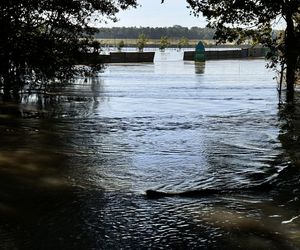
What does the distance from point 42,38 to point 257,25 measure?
6660 millimetres

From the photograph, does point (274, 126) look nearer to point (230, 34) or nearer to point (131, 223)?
point (230, 34)

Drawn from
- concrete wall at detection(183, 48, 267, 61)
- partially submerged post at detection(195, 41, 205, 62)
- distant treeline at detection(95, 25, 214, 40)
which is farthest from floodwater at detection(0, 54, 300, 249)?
distant treeline at detection(95, 25, 214, 40)

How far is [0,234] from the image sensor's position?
199 inches

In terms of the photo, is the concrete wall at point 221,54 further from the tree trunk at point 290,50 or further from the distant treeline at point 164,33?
the distant treeline at point 164,33

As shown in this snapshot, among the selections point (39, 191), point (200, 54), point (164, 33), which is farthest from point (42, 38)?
point (164, 33)

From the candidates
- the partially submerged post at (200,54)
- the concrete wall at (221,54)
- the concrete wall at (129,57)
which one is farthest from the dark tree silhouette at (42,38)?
the concrete wall at (221,54)

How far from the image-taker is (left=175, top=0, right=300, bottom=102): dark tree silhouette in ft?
47.3

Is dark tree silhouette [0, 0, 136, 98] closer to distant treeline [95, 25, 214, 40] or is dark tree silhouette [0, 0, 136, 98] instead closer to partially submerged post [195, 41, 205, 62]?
partially submerged post [195, 41, 205, 62]

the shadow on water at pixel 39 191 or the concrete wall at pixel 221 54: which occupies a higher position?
the concrete wall at pixel 221 54

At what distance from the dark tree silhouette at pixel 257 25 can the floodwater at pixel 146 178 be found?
177 centimetres

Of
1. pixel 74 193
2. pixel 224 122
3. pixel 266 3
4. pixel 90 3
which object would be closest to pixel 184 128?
pixel 224 122

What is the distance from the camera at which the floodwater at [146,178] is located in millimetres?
5105

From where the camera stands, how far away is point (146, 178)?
7277 millimetres

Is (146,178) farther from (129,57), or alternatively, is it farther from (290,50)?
(129,57)
